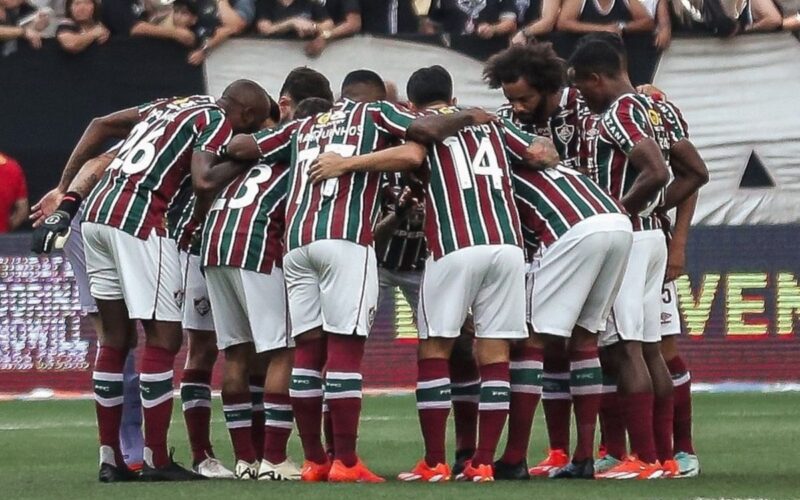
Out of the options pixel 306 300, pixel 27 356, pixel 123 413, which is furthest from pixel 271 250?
pixel 27 356

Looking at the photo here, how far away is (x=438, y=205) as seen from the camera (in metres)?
8.99

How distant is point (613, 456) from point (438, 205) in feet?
5.60

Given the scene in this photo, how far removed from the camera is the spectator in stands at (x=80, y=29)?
51.7 feet

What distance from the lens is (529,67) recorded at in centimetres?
945

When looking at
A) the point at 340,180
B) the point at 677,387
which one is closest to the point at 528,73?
the point at 340,180

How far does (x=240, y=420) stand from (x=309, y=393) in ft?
2.03

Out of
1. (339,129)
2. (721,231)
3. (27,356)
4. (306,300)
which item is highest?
(339,129)

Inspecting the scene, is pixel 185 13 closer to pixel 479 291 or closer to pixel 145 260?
pixel 145 260

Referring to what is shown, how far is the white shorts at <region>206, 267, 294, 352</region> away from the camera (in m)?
9.20

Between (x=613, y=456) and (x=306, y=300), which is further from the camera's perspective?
(x=613, y=456)

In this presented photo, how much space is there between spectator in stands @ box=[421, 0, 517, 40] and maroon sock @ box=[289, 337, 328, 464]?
7438 mm

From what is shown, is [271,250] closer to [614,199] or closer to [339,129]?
[339,129]

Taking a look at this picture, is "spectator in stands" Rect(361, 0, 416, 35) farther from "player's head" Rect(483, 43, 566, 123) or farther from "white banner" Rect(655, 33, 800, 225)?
"player's head" Rect(483, 43, 566, 123)

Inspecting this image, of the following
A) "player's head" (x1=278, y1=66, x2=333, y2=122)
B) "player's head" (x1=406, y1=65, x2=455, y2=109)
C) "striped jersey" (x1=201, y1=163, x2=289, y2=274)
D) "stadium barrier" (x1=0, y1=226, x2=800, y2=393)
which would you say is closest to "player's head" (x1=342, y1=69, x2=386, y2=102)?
"player's head" (x1=406, y1=65, x2=455, y2=109)
